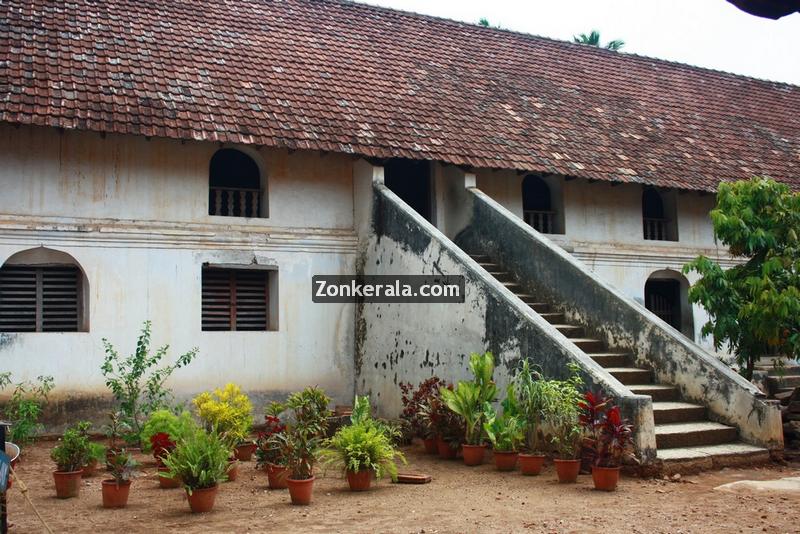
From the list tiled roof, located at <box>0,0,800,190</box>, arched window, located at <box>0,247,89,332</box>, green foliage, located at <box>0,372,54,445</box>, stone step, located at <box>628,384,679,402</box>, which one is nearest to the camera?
green foliage, located at <box>0,372,54,445</box>

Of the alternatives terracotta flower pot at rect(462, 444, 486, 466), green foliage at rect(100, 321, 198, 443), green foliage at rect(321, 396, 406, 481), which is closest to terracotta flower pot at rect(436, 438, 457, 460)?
terracotta flower pot at rect(462, 444, 486, 466)

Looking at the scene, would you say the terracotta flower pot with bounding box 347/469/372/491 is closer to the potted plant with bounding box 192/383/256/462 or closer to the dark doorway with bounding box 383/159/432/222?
the potted plant with bounding box 192/383/256/462

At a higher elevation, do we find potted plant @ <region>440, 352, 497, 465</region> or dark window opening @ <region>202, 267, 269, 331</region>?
dark window opening @ <region>202, 267, 269, 331</region>

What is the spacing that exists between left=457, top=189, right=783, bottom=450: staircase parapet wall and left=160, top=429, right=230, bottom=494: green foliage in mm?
5392

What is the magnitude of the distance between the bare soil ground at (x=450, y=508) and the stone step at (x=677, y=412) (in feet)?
2.91

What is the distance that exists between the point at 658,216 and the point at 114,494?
11.8 m

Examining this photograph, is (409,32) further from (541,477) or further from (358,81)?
(541,477)

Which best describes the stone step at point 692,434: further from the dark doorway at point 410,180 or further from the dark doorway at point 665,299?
the dark doorway at point 665,299

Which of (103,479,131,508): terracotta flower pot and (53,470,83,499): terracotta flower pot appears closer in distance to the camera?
(103,479,131,508): terracotta flower pot

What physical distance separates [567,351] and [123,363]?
5.91 m

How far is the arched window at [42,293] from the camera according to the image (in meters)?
10.8

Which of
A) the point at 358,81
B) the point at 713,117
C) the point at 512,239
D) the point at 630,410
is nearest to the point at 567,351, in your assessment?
the point at 630,410

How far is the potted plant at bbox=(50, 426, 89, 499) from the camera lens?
7.31 m

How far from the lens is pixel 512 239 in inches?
465
